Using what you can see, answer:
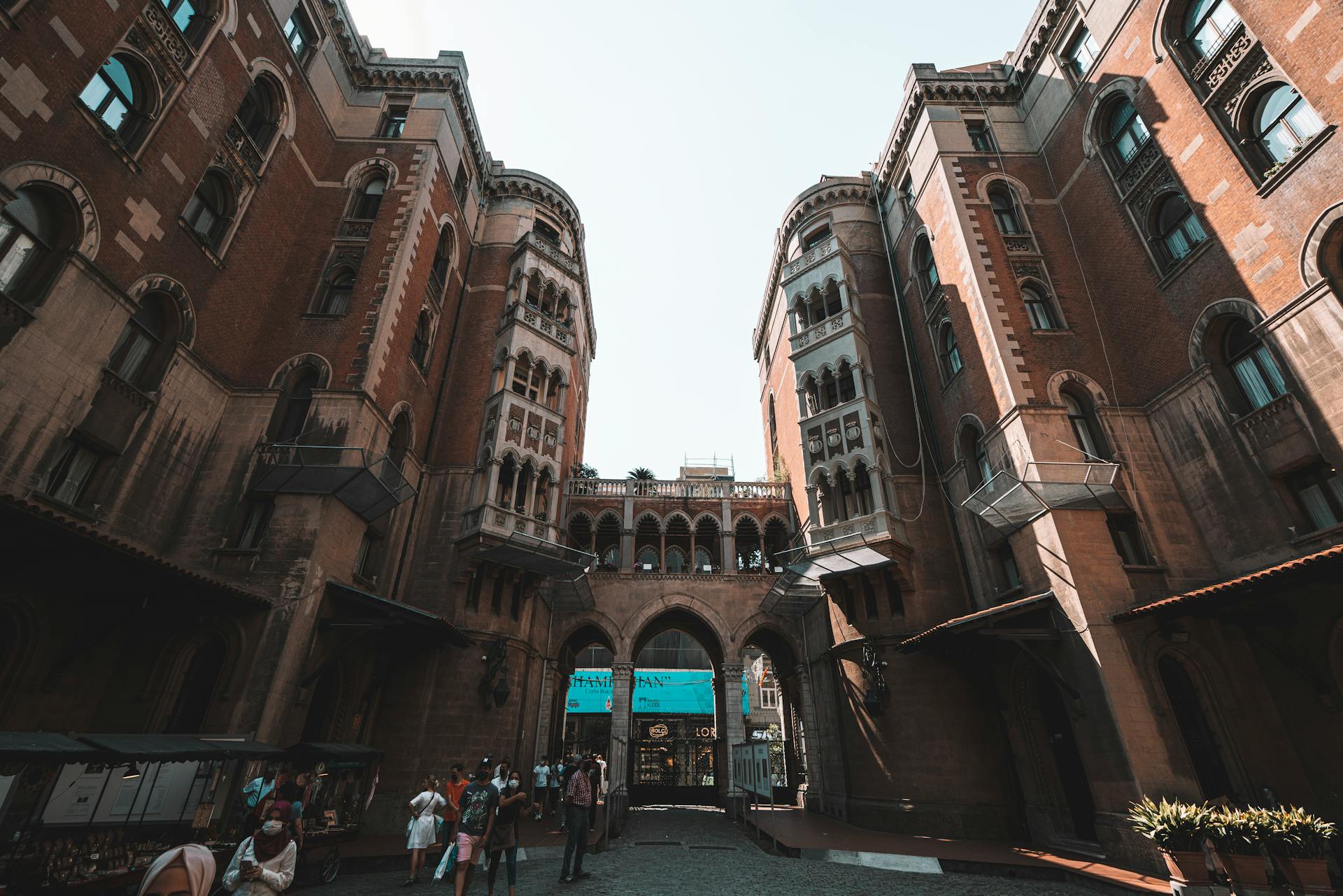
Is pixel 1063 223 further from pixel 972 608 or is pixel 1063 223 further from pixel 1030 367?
pixel 972 608

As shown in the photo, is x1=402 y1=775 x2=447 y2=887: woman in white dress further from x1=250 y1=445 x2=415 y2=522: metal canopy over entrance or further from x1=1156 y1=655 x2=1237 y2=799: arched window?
x1=1156 y1=655 x2=1237 y2=799: arched window

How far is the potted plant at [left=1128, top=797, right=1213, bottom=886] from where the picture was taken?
30.1ft

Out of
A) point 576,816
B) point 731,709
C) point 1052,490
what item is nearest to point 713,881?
point 576,816

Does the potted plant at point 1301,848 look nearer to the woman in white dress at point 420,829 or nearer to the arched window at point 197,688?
the woman in white dress at point 420,829

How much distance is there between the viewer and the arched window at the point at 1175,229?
16.5 metres

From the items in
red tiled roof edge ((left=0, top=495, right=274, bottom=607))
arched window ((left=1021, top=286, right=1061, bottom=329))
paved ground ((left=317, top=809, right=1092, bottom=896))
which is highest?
arched window ((left=1021, top=286, right=1061, bottom=329))

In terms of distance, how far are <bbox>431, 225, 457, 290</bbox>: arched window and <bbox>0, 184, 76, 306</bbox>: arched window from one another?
41.1 ft

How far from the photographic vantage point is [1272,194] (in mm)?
14258

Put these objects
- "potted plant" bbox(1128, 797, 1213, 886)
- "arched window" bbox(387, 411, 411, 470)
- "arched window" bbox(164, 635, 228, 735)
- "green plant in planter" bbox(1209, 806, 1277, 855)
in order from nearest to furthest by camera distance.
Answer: "green plant in planter" bbox(1209, 806, 1277, 855) < "potted plant" bbox(1128, 797, 1213, 886) < "arched window" bbox(164, 635, 228, 735) < "arched window" bbox(387, 411, 411, 470)

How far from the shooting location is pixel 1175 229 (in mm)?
17250

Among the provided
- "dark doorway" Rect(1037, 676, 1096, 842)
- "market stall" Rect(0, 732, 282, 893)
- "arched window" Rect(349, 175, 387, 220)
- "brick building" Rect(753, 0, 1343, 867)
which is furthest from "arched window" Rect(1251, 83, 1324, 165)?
"arched window" Rect(349, 175, 387, 220)

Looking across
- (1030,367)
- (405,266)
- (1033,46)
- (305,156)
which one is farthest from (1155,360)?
(305,156)

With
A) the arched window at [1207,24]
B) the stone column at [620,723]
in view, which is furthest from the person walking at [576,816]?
the arched window at [1207,24]

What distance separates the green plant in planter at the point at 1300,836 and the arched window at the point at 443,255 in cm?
2752
